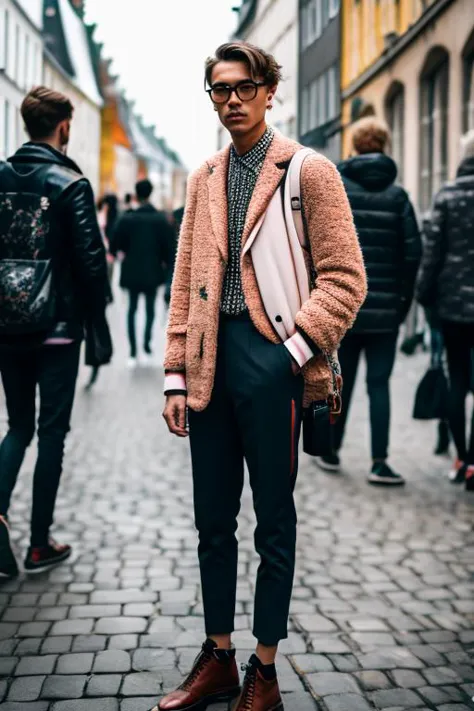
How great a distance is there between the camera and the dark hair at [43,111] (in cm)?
480

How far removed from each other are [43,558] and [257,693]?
6.23 feet

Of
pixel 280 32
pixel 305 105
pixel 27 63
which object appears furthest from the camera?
pixel 27 63

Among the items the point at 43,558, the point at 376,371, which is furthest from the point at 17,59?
the point at 43,558

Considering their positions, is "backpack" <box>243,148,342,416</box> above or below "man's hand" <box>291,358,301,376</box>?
above

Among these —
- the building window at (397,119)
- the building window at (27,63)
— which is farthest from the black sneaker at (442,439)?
the building window at (27,63)

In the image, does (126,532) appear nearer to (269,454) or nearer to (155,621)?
(155,621)

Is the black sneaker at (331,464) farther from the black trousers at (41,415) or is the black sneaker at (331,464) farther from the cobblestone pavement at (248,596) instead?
the black trousers at (41,415)

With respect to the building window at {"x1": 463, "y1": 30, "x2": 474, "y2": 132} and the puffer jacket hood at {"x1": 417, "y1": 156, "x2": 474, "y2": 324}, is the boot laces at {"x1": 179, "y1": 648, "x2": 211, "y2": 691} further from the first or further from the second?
the building window at {"x1": 463, "y1": 30, "x2": 474, "y2": 132}

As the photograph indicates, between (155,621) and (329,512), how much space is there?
1.98 meters

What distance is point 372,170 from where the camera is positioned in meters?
6.52

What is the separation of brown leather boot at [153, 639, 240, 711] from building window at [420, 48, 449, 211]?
12.9 metres

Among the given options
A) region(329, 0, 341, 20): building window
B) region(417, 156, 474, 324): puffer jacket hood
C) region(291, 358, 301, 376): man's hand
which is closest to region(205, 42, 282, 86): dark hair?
region(291, 358, 301, 376): man's hand

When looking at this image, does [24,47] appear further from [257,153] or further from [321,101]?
[257,153]

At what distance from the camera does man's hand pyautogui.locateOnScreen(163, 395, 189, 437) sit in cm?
335
